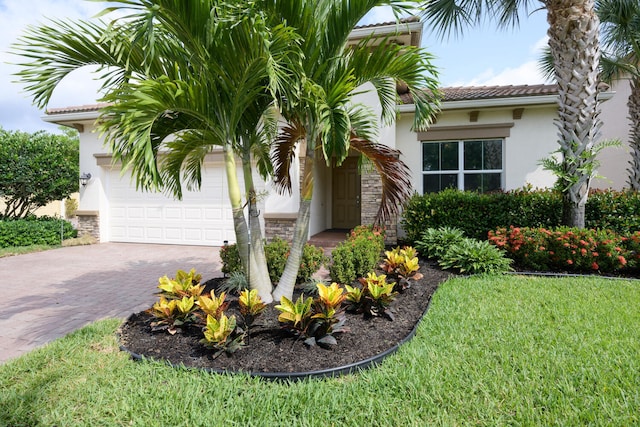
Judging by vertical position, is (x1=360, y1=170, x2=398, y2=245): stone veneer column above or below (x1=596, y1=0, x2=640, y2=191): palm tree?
A: below

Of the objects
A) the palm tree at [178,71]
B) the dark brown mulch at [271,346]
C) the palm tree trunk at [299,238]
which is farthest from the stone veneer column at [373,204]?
the palm tree at [178,71]

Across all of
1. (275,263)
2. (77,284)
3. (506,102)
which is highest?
(506,102)

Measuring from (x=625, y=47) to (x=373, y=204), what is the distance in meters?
8.33

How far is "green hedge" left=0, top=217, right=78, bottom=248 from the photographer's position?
1045cm

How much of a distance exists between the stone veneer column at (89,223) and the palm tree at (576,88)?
1320 centimetres

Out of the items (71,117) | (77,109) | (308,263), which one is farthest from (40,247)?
(308,263)

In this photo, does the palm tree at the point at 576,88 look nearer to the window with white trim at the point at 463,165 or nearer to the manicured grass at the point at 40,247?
the window with white trim at the point at 463,165

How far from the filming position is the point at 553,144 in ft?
30.2

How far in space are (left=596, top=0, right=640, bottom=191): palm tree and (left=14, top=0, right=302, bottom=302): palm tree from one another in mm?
9858

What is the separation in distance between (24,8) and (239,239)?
3.28 meters

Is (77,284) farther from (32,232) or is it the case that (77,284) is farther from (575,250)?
(575,250)

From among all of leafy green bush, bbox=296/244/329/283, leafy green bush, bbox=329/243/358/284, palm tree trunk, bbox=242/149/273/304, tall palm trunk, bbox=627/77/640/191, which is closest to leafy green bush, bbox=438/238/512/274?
leafy green bush, bbox=329/243/358/284

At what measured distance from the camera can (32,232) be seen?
1083 centimetres

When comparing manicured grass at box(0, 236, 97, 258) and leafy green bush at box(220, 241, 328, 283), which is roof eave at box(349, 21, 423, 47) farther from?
manicured grass at box(0, 236, 97, 258)
